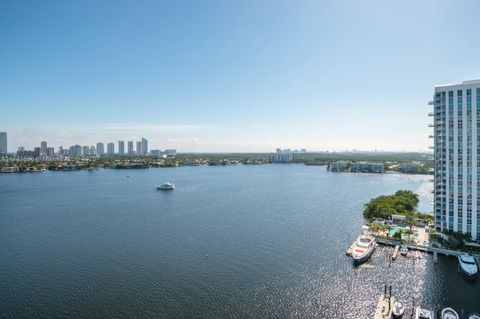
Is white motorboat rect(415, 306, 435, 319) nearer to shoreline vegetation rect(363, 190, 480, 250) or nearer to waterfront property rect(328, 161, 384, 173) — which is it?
shoreline vegetation rect(363, 190, 480, 250)

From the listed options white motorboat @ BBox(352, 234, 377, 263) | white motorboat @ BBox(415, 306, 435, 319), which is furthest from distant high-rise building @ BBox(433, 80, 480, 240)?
white motorboat @ BBox(415, 306, 435, 319)

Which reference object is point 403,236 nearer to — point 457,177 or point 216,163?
point 457,177

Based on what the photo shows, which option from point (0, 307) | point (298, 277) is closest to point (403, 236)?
point (298, 277)

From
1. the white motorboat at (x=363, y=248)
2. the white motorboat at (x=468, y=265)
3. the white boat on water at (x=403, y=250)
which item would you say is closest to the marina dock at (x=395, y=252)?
the white boat on water at (x=403, y=250)

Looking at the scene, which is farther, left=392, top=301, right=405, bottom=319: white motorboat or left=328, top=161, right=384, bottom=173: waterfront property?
left=328, top=161, right=384, bottom=173: waterfront property

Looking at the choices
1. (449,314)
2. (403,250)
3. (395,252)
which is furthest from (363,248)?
(449,314)
